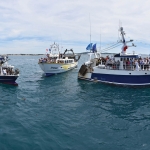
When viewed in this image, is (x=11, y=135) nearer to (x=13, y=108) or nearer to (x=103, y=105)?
(x=13, y=108)

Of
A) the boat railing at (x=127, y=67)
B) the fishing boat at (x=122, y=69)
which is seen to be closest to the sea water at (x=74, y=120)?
the fishing boat at (x=122, y=69)

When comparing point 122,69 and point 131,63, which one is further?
point 122,69

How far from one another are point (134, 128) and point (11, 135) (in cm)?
968

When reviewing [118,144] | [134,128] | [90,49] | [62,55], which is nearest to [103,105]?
[134,128]

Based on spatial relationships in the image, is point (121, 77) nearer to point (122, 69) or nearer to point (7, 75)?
point (122, 69)

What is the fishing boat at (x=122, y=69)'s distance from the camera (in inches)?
1216

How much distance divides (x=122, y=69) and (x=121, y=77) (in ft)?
4.35

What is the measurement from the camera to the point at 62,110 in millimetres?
20094

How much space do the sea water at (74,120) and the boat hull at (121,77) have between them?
2809 mm

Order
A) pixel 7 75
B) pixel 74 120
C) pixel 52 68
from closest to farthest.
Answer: pixel 74 120
pixel 7 75
pixel 52 68

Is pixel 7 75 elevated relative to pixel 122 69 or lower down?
lower down

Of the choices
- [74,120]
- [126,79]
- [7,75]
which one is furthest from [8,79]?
[126,79]

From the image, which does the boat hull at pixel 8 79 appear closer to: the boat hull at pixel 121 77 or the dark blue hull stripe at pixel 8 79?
the dark blue hull stripe at pixel 8 79

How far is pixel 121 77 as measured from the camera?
105ft
